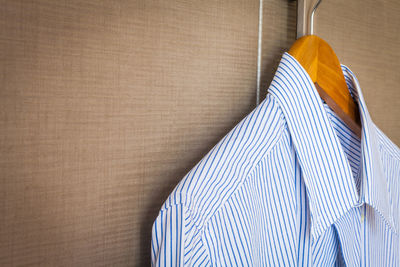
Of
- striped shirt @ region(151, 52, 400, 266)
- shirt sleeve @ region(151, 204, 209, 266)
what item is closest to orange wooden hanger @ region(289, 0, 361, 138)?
striped shirt @ region(151, 52, 400, 266)

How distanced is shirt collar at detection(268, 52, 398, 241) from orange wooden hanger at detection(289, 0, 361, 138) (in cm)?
3

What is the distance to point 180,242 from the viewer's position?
0.43 meters

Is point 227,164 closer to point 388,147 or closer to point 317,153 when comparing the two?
point 317,153

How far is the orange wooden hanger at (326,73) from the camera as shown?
1.77ft

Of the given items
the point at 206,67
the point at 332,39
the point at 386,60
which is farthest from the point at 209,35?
the point at 386,60

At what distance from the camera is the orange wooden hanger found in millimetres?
539

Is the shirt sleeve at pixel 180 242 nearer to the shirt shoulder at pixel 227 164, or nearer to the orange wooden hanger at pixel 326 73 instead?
the shirt shoulder at pixel 227 164

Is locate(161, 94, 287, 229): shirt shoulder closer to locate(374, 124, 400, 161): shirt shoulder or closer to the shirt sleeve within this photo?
the shirt sleeve

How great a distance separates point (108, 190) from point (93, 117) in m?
0.11

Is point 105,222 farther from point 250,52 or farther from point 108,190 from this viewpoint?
point 250,52

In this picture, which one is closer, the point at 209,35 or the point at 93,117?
the point at 93,117

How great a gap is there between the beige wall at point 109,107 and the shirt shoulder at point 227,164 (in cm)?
10

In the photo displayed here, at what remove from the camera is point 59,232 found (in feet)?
1.48

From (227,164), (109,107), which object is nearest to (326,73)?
(227,164)
